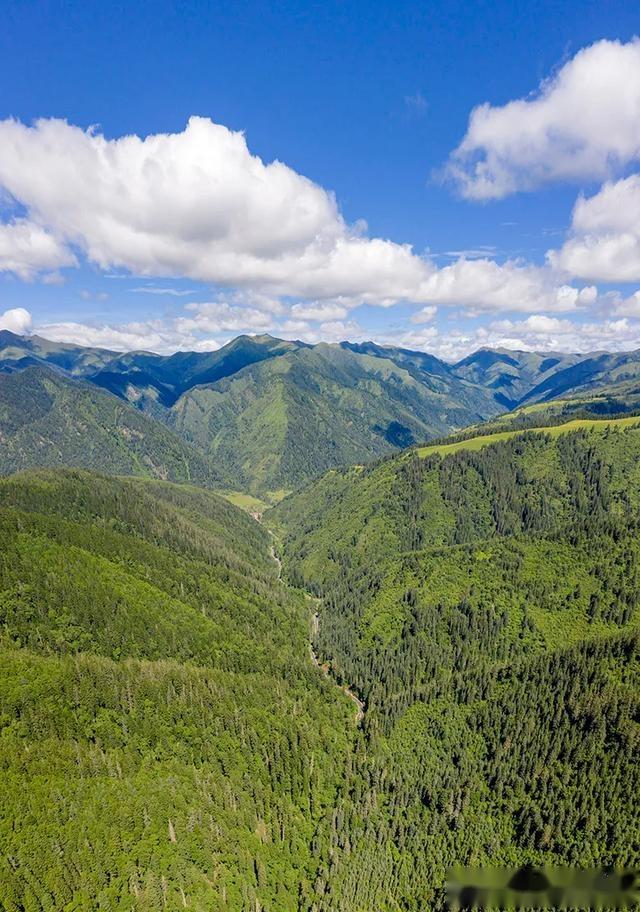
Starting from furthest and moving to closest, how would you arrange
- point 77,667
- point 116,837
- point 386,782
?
A: point 386,782 < point 77,667 < point 116,837

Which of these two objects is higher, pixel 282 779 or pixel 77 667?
pixel 77 667

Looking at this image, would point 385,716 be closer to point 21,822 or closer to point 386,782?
point 386,782

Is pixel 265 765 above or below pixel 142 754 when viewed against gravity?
below

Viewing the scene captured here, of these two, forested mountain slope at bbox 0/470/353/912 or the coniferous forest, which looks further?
the coniferous forest

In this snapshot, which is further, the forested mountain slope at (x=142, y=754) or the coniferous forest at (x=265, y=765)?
the coniferous forest at (x=265, y=765)

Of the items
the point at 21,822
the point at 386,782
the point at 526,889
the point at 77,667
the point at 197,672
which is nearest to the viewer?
the point at 526,889

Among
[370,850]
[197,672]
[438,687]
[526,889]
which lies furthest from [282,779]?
[526,889]

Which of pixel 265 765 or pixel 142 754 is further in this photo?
pixel 265 765

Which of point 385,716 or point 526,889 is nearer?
point 526,889
